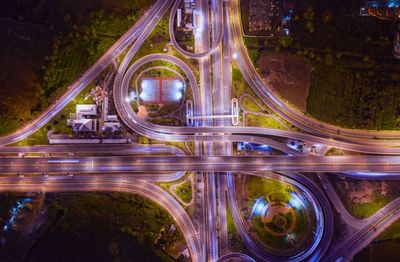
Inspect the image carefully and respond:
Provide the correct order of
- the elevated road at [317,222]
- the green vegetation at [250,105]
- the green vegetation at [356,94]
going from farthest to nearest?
the green vegetation at [250,105]
the green vegetation at [356,94]
the elevated road at [317,222]

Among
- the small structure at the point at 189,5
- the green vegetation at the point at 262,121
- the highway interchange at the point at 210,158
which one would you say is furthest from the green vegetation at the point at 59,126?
the green vegetation at the point at 262,121

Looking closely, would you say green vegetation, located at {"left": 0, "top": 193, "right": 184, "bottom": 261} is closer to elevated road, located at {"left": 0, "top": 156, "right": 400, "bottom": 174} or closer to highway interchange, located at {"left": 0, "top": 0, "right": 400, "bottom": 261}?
highway interchange, located at {"left": 0, "top": 0, "right": 400, "bottom": 261}

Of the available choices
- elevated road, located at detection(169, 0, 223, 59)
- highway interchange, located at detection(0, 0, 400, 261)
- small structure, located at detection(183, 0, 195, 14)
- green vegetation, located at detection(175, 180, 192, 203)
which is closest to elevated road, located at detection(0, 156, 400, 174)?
highway interchange, located at detection(0, 0, 400, 261)

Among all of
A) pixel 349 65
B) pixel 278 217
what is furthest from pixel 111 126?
pixel 349 65

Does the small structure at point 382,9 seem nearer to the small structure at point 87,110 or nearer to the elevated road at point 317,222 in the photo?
the elevated road at point 317,222

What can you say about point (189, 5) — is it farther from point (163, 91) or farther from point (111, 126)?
point (111, 126)

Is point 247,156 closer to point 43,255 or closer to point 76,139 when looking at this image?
point 76,139

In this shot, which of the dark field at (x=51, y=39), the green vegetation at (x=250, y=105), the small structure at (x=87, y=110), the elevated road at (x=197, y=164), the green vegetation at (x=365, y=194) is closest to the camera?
the green vegetation at (x=365, y=194)
